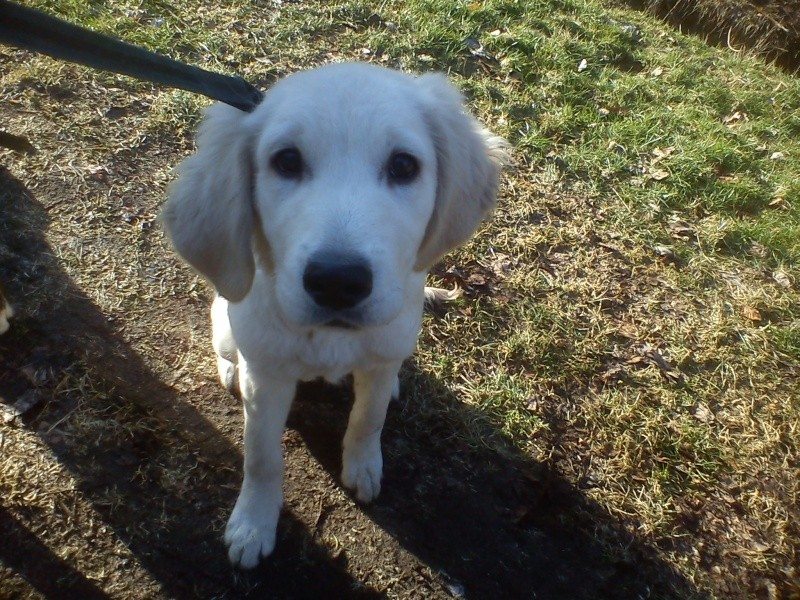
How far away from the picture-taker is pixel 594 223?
402 cm

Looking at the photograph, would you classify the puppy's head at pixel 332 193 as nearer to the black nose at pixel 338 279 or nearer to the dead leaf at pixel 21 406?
the black nose at pixel 338 279

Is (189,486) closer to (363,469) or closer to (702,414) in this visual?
(363,469)

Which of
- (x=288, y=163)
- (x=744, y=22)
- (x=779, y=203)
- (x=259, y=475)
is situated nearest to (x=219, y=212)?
(x=288, y=163)

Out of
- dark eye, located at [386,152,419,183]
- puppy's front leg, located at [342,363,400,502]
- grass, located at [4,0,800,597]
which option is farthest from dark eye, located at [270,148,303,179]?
grass, located at [4,0,800,597]

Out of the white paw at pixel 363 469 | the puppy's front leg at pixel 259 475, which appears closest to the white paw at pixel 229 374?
the puppy's front leg at pixel 259 475

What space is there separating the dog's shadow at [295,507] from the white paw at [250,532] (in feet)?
0.19

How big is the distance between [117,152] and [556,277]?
9.26 feet

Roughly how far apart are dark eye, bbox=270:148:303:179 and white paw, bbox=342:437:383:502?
1.22m

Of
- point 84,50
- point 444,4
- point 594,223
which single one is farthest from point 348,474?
point 444,4

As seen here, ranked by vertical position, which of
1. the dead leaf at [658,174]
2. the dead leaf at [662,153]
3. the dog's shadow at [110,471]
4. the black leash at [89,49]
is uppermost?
the black leash at [89,49]

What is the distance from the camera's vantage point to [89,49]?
1.60 metres

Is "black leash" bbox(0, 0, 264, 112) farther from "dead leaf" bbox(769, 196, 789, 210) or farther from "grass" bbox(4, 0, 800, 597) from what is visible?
"dead leaf" bbox(769, 196, 789, 210)

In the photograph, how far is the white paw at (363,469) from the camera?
2.59 metres

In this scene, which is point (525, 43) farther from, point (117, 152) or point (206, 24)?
point (117, 152)
